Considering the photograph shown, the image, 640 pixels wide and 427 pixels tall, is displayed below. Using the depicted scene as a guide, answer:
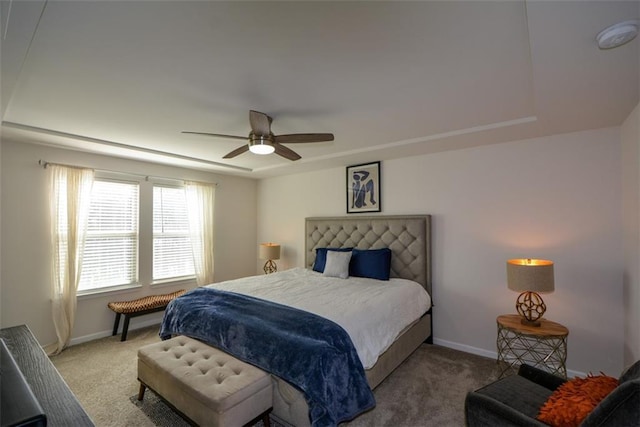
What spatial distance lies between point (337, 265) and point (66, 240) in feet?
11.1

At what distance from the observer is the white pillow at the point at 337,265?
3.81 metres

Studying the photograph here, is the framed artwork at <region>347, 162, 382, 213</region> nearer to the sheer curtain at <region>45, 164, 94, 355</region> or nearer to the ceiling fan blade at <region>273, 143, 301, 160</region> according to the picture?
the ceiling fan blade at <region>273, 143, 301, 160</region>

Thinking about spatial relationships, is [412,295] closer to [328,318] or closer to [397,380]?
[397,380]

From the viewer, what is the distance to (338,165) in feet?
15.1

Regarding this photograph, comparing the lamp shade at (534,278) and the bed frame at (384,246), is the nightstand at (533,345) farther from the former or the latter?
the bed frame at (384,246)

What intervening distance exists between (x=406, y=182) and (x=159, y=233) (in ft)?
12.6

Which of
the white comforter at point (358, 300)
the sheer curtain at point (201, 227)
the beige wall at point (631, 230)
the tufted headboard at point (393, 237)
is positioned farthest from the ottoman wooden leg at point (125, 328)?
the beige wall at point (631, 230)

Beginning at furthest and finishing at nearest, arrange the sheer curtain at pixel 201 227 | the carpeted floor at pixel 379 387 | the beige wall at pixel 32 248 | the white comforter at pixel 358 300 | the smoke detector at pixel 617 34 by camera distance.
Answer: the sheer curtain at pixel 201 227 < the beige wall at pixel 32 248 < the white comforter at pixel 358 300 < the carpeted floor at pixel 379 387 < the smoke detector at pixel 617 34

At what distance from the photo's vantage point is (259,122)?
234 centimetres

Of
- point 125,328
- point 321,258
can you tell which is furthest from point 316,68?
point 125,328

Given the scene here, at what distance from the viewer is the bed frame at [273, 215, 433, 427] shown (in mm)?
2084

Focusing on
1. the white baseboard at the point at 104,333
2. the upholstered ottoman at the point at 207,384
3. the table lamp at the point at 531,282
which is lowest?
the white baseboard at the point at 104,333

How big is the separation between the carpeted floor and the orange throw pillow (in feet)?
2.92

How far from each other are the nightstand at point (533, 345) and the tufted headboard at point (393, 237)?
949mm
